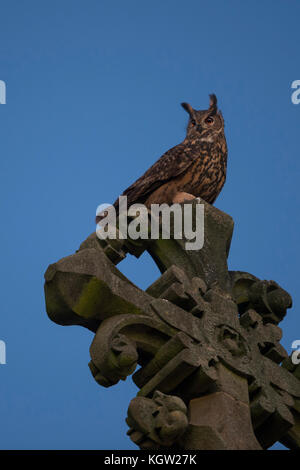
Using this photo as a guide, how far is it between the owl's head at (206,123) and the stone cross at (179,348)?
2357mm

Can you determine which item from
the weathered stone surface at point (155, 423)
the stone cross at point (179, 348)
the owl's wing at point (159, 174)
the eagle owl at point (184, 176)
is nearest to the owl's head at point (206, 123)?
the eagle owl at point (184, 176)

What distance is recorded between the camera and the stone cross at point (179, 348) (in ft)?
11.4

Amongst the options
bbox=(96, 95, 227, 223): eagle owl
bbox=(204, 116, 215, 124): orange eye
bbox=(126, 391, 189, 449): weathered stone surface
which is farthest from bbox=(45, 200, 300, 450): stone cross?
bbox=(204, 116, 215, 124): orange eye

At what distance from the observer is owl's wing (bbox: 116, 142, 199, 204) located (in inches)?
226

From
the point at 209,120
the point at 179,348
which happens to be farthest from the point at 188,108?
the point at 179,348

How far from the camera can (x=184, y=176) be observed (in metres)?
5.90

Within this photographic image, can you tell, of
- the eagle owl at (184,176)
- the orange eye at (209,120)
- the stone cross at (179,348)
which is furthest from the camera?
the orange eye at (209,120)

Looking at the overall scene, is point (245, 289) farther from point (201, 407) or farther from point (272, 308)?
point (201, 407)

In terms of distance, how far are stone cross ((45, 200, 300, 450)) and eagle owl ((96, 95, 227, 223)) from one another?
1.28 meters

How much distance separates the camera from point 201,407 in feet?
12.3

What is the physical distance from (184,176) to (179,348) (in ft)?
7.95

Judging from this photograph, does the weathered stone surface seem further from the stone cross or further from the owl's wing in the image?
the owl's wing

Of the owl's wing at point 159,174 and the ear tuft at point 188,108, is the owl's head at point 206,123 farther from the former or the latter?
the owl's wing at point 159,174
